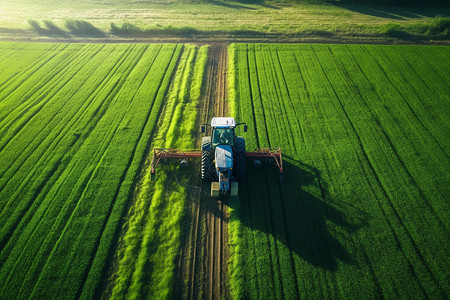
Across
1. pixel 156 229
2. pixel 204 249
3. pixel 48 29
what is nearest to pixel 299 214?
pixel 204 249

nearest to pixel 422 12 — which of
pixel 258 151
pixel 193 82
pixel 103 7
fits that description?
pixel 193 82

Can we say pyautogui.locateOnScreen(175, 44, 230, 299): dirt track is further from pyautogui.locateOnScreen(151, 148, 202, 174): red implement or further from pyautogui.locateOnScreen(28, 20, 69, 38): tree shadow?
pyautogui.locateOnScreen(28, 20, 69, 38): tree shadow

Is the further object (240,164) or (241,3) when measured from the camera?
(241,3)

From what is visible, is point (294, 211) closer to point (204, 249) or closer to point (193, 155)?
point (204, 249)

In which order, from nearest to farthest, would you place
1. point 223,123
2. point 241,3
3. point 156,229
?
point 156,229 → point 223,123 → point 241,3

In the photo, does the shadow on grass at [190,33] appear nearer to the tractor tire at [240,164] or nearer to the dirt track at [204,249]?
the tractor tire at [240,164]

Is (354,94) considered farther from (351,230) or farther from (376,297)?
(376,297)

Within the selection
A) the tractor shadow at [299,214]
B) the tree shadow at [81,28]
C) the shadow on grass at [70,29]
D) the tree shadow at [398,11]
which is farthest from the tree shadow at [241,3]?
the tractor shadow at [299,214]
